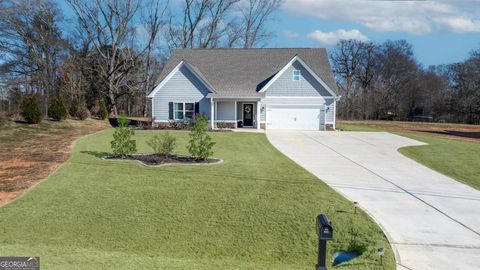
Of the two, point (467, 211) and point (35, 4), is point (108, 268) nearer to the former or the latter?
point (467, 211)

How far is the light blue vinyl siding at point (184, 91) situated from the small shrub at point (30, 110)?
26.6 ft

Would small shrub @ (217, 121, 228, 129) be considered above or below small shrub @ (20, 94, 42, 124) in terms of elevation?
below

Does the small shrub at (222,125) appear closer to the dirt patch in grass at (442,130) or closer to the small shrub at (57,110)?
the small shrub at (57,110)

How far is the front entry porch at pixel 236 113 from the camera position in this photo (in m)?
27.5

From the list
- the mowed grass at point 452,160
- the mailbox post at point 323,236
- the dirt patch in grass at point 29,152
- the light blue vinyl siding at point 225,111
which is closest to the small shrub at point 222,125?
the light blue vinyl siding at point 225,111

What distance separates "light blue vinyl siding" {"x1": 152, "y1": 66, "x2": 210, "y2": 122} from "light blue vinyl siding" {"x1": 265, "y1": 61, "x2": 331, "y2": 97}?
470 cm

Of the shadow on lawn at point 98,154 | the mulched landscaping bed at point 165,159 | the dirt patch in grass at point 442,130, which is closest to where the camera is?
the mulched landscaping bed at point 165,159

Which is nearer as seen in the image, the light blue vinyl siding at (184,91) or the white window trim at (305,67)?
the white window trim at (305,67)

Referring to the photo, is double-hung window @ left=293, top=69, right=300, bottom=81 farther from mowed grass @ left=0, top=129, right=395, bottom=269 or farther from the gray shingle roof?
mowed grass @ left=0, top=129, right=395, bottom=269

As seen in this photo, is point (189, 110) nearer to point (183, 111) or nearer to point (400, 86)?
point (183, 111)

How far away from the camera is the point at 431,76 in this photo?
61.1 metres

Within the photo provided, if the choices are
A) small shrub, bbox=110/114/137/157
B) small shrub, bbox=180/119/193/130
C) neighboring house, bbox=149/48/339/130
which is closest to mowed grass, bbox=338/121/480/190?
neighboring house, bbox=149/48/339/130

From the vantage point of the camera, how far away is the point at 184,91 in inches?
1090

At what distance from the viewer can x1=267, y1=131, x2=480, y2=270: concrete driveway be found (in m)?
6.03
